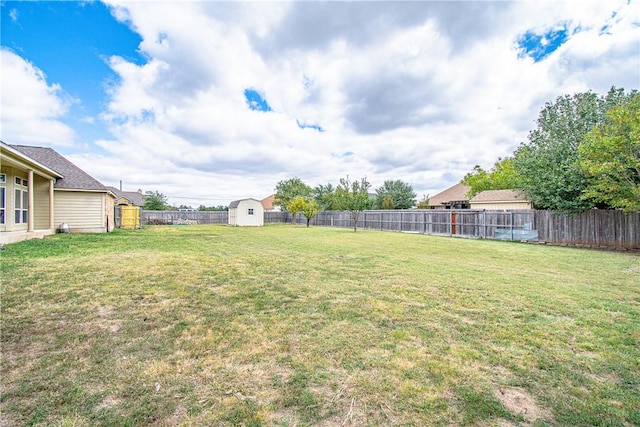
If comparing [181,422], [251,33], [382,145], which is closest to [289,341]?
[181,422]

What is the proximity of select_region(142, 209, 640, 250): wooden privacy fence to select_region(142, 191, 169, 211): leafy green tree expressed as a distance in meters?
29.3

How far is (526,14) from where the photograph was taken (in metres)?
8.98

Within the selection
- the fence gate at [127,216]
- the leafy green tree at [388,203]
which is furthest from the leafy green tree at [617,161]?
the fence gate at [127,216]

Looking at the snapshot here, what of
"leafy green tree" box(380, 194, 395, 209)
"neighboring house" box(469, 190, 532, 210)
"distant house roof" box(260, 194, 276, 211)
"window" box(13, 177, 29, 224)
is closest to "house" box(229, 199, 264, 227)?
"leafy green tree" box(380, 194, 395, 209)

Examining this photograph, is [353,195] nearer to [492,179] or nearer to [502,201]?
[502,201]

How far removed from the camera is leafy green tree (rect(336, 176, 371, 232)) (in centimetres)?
2244

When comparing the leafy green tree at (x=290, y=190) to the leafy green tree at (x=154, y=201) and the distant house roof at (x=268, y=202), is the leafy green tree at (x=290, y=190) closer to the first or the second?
the leafy green tree at (x=154, y=201)

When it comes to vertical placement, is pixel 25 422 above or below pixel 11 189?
below

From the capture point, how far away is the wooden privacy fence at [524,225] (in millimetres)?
11992

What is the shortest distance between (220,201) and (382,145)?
49346 millimetres

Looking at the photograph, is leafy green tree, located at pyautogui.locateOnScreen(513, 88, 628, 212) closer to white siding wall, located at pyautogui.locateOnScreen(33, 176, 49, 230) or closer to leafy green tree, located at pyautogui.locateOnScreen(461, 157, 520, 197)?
leafy green tree, located at pyautogui.locateOnScreen(461, 157, 520, 197)

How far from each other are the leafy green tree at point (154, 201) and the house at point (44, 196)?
2333cm

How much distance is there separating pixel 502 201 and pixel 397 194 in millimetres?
20198

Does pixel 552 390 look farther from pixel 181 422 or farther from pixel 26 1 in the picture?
pixel 26 1
